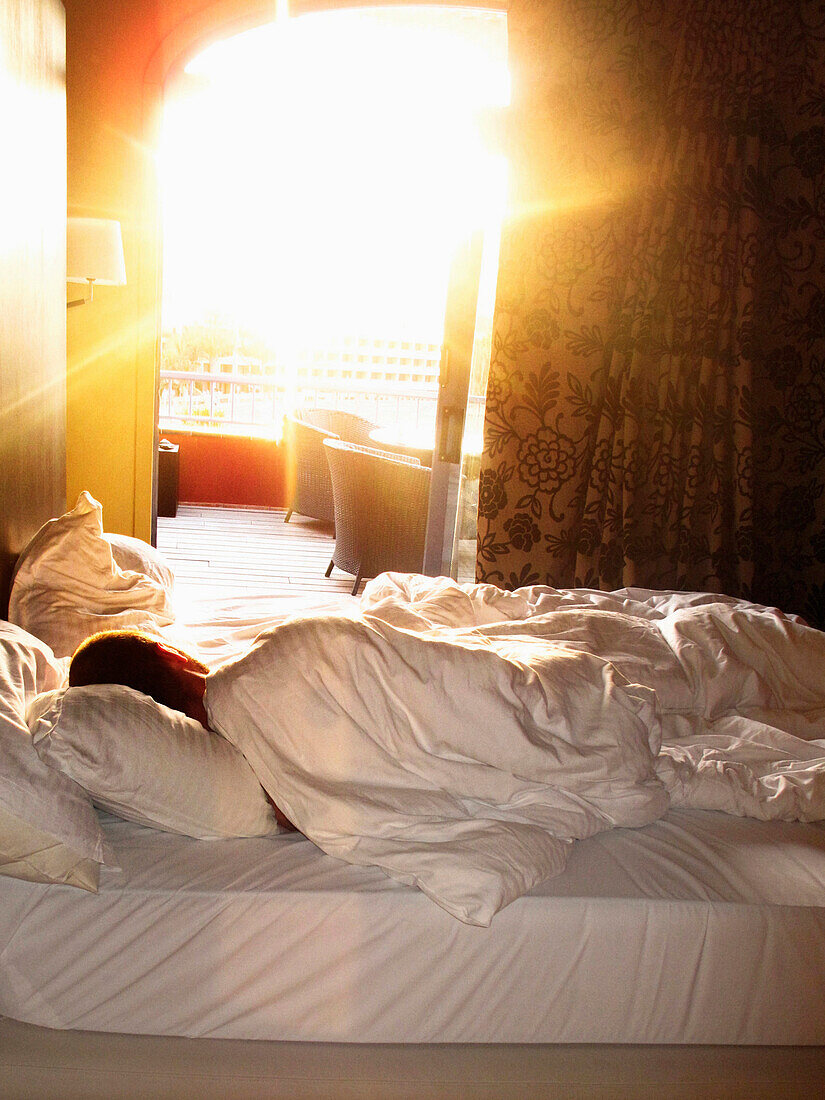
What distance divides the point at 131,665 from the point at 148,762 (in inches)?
9.7

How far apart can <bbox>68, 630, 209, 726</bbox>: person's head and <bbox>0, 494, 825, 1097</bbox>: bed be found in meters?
0.12

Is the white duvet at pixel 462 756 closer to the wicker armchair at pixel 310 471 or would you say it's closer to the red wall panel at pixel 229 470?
the wicker armchair at pixel 310 471

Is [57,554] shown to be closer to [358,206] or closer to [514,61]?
[514,61]

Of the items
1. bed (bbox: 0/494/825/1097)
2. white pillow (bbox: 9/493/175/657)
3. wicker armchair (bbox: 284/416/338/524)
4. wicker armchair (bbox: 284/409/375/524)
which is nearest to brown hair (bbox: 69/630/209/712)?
bed (bbox: 0/494/825/1097)

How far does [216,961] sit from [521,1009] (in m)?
0.49

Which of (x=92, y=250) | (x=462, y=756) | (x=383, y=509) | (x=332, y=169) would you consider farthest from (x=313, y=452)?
(x=462, y=756)

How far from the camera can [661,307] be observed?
359 cm

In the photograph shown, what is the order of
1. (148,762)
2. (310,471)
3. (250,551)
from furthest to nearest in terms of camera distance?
(310,471) < (250,551) < (148,762)

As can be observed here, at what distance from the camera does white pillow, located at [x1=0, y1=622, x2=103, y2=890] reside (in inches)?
52.6

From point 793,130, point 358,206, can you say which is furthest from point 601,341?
point 358,206

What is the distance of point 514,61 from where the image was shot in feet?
11.6

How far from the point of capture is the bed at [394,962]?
1398mm

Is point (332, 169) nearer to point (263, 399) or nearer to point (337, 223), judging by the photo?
point (337, 223)

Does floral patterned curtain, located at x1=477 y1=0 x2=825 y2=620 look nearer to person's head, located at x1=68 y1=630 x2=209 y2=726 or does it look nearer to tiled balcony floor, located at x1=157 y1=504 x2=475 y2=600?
tiled balcony floor, located at x1=157 y1=504 x2=475 y2=600
